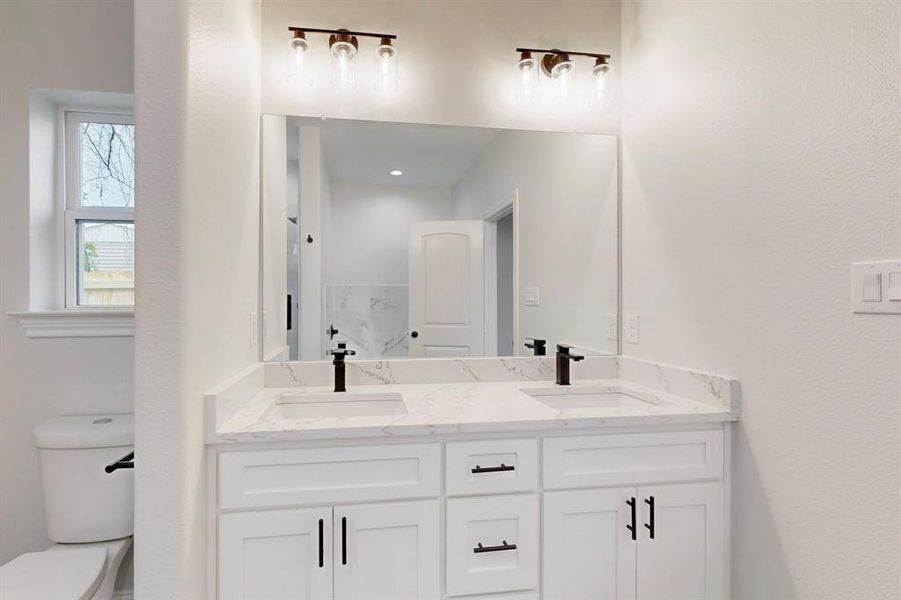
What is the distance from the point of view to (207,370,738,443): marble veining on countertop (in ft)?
4.25

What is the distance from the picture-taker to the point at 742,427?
4.73 feet

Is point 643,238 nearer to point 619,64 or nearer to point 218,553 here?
point 619,64

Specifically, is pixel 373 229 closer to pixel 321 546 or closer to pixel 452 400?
pixel 452 400

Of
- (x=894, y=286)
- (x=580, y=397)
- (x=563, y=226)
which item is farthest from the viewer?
(x=563, y=226)

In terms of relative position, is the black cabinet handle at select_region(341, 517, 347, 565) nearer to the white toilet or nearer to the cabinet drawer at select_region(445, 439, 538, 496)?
the cabinet drawer at select_region(445, 439, 538, 496)

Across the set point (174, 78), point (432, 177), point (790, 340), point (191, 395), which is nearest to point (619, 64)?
point (432, 177)

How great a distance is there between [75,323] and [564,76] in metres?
2.22

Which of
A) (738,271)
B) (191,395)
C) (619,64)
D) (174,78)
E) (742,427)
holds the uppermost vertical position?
(619,64)

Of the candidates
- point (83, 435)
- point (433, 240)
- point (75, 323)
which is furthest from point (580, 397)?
point (75, 323)

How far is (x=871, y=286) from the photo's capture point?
1041 mm

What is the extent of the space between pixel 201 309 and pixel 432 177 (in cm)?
113

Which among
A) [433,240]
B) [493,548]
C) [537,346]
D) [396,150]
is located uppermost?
[396,150]

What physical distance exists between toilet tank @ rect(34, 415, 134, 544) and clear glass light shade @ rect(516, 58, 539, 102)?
79.6 inches

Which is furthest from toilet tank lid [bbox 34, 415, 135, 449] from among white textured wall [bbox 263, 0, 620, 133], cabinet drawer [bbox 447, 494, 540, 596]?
white textured wall [bbox 263, 0, 620, 133]
